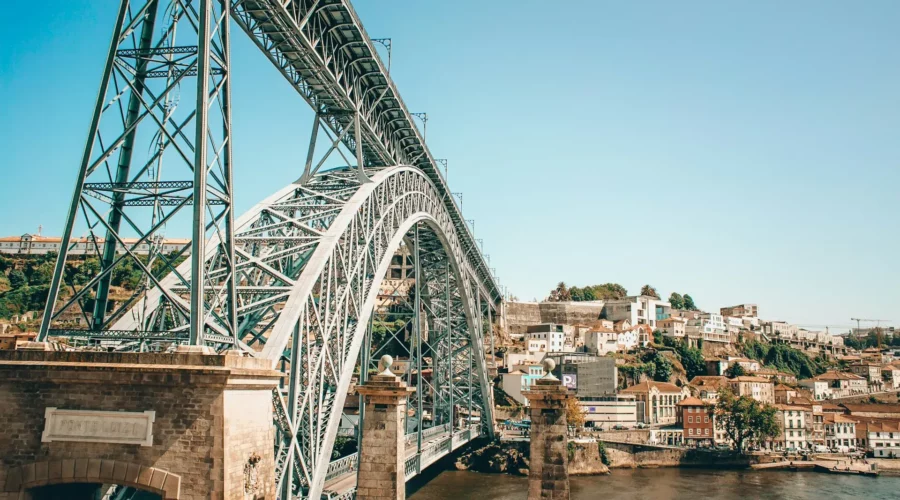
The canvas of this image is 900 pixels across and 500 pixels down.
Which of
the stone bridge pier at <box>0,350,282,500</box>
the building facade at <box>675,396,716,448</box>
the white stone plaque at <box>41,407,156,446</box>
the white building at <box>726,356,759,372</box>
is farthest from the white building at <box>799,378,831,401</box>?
the white stone plaque at <box>41,407,156,446</box>

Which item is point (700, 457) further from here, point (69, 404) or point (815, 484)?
point (69, 404)

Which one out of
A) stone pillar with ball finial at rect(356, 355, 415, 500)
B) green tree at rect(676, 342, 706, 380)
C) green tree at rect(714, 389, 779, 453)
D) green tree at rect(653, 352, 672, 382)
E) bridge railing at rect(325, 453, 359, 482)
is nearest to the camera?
stone pillar with ball finial at rect(356, 355, 415, 500)

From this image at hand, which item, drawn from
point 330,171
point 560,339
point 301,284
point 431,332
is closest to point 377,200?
point 330,171

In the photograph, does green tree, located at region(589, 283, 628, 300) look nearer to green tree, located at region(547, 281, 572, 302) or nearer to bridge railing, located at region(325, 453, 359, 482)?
green tree, located at region(547, 281, 572, 302)

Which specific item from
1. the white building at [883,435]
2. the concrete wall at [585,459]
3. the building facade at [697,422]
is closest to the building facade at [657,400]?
the building facade at [697,422]

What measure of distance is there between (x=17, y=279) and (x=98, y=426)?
270ft

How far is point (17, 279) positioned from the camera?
79.4m

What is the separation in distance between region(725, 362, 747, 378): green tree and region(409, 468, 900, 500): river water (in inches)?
1280

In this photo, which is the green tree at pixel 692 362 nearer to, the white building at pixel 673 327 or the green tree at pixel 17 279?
the white building at pixel 673 327

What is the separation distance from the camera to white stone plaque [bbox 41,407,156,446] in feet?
31.5

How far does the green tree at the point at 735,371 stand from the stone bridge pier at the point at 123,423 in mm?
89504

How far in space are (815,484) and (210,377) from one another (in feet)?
177

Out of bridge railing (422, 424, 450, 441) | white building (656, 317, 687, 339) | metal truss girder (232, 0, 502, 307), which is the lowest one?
bridge railing (422, 424, 450, 441)

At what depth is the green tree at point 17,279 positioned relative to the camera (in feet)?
255
